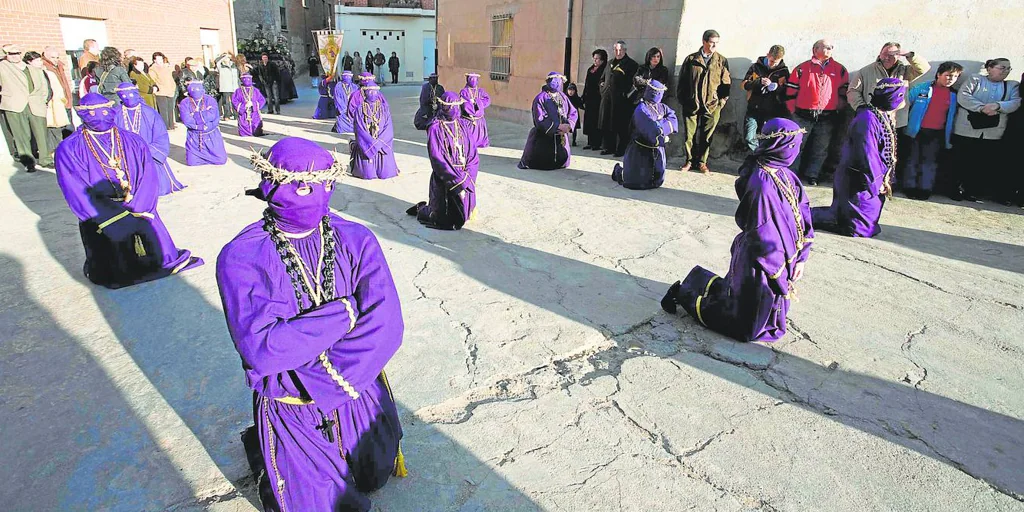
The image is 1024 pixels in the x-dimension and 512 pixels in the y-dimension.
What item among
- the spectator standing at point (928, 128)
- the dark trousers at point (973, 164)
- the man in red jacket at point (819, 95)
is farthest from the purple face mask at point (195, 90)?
the dark trousers at point (973, 164)

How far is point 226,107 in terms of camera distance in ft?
50.6

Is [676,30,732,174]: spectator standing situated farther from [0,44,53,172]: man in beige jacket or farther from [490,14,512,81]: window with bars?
[0,44,53,172]: man in beige jacket

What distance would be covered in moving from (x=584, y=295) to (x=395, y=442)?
2.42 m

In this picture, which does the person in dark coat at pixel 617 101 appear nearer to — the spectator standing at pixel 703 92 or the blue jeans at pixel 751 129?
the spectator standing at pixel 703 92

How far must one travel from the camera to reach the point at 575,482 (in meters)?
2.67

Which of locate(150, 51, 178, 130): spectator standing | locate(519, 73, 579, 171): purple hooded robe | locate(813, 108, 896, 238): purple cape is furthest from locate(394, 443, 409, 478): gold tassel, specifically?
locate(150, 51, 178, 130): spectator standing

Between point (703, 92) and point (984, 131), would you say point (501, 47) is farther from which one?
point (984, 131)

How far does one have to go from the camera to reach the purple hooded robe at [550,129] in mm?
8703

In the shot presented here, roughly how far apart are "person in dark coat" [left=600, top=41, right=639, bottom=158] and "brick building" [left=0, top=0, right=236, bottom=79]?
32.0 feet

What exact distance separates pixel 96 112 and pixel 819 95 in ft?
25.9

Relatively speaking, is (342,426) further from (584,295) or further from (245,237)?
(584,295)

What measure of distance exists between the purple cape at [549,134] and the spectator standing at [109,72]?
623cm

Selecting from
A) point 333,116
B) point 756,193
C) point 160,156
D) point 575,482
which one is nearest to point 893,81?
point 756,193

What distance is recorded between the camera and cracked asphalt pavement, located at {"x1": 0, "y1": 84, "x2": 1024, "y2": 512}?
264 centimetres
